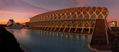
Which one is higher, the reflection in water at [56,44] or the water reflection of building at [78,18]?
the water reflection of building at [78,18]

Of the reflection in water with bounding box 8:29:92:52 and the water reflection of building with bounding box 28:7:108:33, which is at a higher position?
the water reflection of building with bounding box 28:7:108:33

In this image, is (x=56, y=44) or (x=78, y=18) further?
(x=78, y=18)

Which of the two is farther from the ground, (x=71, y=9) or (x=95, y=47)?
(x=71, y=9)

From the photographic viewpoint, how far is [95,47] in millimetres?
Result: 23438

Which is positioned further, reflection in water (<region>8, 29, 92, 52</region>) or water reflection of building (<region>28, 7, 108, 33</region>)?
water reflection of building (<region>28, 7, 108, 33</region>)

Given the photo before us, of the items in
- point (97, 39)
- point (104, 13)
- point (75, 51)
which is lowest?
point (75, 51)

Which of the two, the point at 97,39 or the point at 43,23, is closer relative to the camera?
the point at 97,39

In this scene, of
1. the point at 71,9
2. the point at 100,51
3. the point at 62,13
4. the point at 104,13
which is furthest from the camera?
the point at 62,13

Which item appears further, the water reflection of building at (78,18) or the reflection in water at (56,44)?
the water reflection of building at (78,18)

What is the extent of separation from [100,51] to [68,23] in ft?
221

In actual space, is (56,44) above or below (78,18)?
below

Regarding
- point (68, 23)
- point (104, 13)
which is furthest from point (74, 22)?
point (104, 13)

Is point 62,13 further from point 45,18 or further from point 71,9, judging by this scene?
point 45,18

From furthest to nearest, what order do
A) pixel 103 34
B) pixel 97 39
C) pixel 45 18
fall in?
1. pixel 45 18
2. pixel 103 34
3. pixel 97 39
